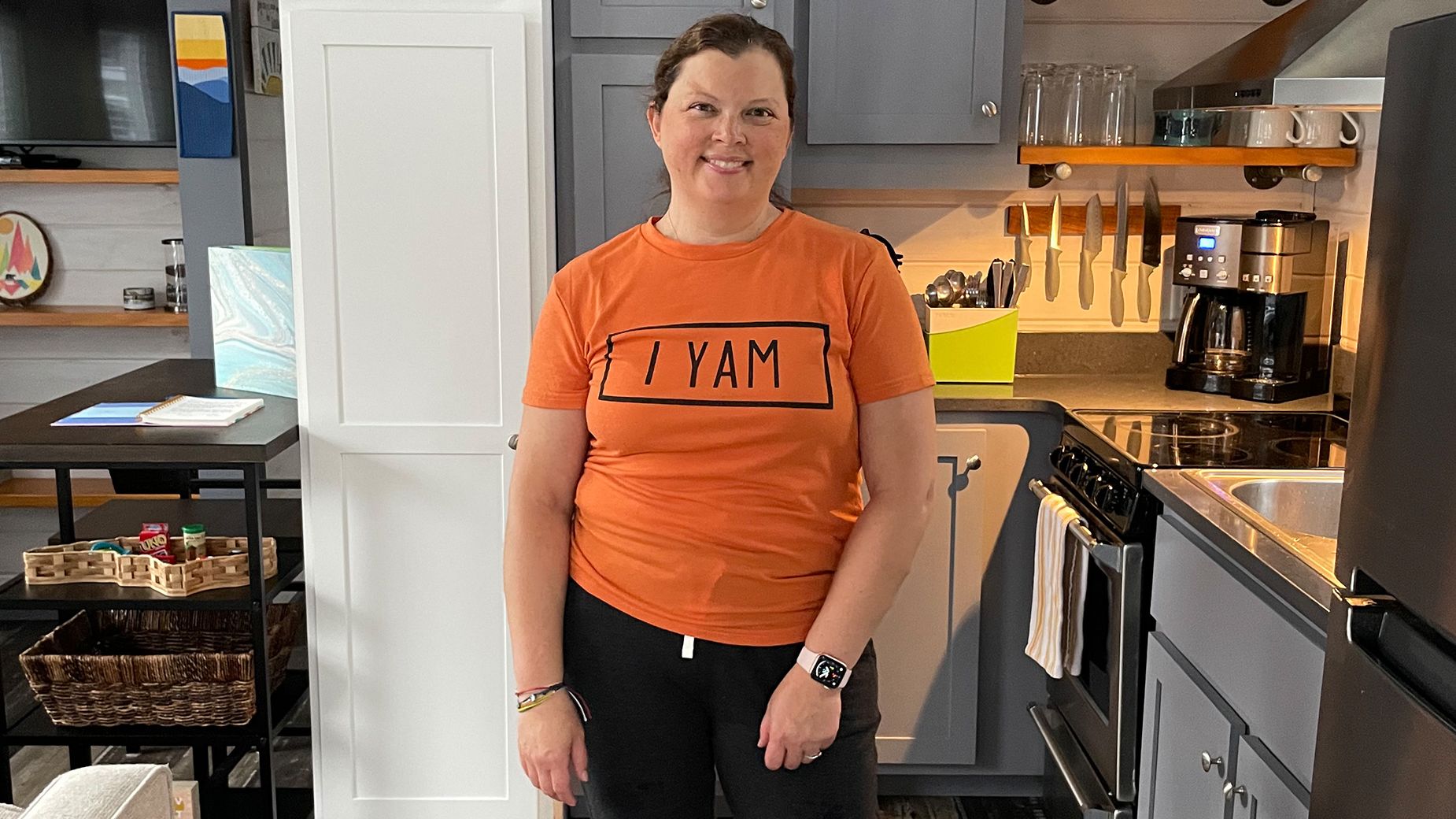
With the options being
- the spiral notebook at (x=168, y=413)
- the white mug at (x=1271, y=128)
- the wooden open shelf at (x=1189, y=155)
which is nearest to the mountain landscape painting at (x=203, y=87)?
the spiral notebook at (x=168, y=413)

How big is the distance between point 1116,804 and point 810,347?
1.29 meters

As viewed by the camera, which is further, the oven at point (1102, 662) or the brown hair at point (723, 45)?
the oven at point (1102, 662)

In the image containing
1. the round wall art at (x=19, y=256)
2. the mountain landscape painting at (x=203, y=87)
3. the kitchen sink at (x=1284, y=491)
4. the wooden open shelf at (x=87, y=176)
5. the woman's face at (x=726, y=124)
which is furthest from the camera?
the round wall art at (x=19, y=256)

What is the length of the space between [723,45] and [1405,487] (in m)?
0.86

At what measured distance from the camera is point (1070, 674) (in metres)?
2.58

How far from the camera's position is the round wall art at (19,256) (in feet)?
13.9

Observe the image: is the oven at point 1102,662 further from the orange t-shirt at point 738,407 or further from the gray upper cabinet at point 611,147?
the gray upper cabinet at point 611,147

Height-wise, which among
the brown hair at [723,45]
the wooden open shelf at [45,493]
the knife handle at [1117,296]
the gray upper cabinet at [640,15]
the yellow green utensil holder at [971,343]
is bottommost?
the wooden open shelf at [45,493]

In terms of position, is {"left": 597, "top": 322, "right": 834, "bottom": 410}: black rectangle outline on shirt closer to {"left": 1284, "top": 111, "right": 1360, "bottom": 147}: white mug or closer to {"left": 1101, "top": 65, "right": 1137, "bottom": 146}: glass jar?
{"left": 1101, "top": 65, "right": 1137, "bottom": 146}: glass jar

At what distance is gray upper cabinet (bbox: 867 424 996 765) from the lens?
2766mm

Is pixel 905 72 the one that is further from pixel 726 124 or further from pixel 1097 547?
pixel 726 124

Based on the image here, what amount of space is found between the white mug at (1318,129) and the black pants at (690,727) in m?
1.86

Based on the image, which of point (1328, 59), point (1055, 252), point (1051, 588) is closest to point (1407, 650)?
point (1328, 59)

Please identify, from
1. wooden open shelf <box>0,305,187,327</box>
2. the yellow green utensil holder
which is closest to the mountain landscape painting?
wooden open shelf <box>0,305,187,327</box>
